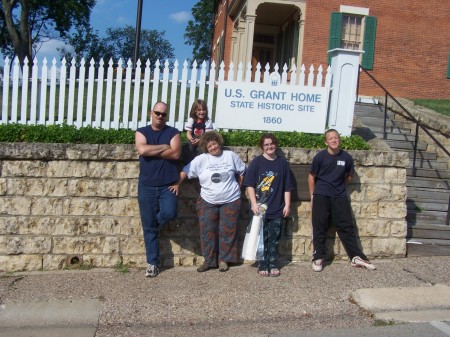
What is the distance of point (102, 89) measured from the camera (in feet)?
23.7

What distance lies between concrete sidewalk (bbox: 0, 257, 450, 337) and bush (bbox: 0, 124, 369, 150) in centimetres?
160

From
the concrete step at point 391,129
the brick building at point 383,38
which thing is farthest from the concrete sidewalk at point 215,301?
the brick building at point 383,38

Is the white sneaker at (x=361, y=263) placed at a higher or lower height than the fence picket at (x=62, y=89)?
lower

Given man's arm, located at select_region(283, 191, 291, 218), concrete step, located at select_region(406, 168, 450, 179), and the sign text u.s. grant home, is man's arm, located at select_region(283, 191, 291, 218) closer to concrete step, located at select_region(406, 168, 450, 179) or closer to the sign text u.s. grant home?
the sign text u.s. grant home

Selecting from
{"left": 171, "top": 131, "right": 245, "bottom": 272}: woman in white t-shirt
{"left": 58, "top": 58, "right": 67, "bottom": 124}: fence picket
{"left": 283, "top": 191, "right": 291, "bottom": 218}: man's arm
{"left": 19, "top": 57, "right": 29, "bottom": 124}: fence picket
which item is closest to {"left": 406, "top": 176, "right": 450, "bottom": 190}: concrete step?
{"left": 283, "top": 191, "right": 291, "bottom": 218}: man's arm

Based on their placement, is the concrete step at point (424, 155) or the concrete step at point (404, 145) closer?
the concrete step at point (424, 155)

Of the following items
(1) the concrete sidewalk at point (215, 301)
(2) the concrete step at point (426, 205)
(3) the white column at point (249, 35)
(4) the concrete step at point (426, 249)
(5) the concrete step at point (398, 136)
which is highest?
(3) the white column at point (249, 35)

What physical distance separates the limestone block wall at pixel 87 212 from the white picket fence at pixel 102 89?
111cm

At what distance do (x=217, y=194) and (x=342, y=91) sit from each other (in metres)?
2.70

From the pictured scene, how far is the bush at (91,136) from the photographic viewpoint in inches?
252

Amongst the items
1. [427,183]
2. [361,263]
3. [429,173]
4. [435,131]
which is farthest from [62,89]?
[435,131]

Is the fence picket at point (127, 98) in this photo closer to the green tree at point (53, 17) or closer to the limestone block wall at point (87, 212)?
the limestone block wall at point (87, 212)

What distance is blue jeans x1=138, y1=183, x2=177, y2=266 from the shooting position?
588 centimetres

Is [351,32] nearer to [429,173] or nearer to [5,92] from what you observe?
[429,173]
